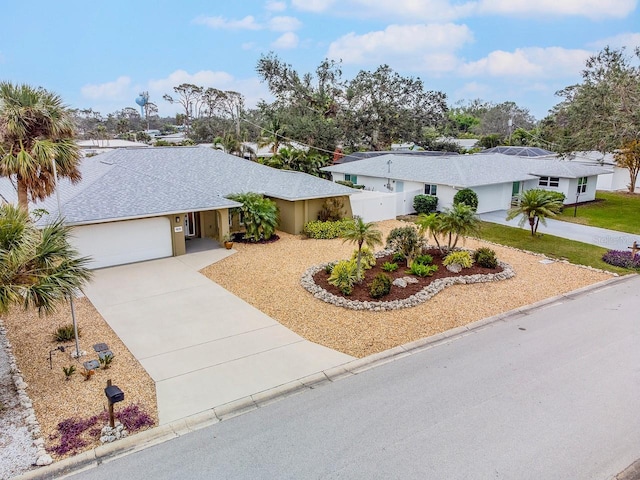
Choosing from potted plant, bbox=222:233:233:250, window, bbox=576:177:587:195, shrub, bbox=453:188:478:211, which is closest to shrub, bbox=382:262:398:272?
potted plant, bbox=222:233:233:250

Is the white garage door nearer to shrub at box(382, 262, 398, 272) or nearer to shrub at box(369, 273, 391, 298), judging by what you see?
shrub at box(382, 262, 398, 272)

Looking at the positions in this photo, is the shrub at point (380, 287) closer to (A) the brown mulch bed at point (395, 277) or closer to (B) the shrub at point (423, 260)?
(A) the brown mulch bed at point (395, 277)

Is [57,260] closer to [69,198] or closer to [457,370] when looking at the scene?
[457,370]

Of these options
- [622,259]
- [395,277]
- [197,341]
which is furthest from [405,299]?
[622,259]

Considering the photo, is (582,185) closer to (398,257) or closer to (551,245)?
(551,245)

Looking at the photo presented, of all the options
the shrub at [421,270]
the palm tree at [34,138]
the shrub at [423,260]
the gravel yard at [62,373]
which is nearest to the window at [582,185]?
the shrub at [423,260]

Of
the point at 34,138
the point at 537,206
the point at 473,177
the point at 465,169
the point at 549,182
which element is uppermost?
the point at 34,138

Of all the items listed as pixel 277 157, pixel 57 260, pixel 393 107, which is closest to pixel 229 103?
pixel 393 107
